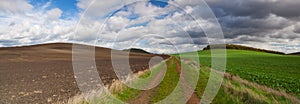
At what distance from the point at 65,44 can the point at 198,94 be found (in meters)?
91.3

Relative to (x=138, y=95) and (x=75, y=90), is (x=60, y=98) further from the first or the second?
(x=138, y=95)

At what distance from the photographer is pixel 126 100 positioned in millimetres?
12977

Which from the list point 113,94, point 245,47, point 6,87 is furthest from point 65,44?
point 245,47

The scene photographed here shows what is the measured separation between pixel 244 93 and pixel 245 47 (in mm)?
184531

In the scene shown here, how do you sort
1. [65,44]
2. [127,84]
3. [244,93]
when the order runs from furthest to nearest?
[65,44]
[127,84]
[244,93]

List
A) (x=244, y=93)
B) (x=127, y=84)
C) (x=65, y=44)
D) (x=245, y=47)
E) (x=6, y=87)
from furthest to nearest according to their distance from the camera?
(x=245, y=47), (x=65, y=44), (x=6, y=87), (x=127, y=84), (x=244, y=93)

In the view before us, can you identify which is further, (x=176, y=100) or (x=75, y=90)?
(x=75, y=90)

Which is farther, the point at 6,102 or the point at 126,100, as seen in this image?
the point at 6,102

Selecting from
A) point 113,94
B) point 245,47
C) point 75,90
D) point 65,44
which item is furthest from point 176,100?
point 245,47

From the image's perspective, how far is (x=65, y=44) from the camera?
9994 cm

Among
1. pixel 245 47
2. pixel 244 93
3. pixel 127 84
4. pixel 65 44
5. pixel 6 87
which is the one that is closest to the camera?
pixel 244 93

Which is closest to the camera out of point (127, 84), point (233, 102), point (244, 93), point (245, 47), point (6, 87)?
point (233, 102)

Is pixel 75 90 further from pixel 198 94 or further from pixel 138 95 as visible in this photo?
pixel 198 94

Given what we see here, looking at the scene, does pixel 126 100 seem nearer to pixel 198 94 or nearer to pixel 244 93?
pixel 198 94
